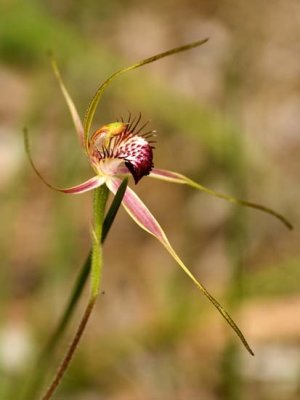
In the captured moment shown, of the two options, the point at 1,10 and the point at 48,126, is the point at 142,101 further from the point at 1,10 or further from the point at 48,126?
the point at 1,10

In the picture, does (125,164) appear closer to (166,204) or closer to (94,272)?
(94,272)

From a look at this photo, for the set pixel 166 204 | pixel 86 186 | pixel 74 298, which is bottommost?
pixel 166 204

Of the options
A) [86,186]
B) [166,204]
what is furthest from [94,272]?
[166,204]

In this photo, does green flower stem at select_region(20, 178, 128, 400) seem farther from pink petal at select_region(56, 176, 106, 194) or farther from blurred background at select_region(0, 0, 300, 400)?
blurred background at select_region(0, 0, 300, 400)

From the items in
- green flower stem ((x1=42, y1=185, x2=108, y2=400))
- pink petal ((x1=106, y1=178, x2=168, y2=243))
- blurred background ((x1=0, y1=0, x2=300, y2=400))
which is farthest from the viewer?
blurred background ((x1=0, y1=0, x2=300, y2=400))

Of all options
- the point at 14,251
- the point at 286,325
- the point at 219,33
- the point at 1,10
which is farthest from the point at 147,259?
the point at 219,33

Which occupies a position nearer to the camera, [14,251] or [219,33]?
[14,251]

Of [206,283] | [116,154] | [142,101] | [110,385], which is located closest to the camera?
[116,154]

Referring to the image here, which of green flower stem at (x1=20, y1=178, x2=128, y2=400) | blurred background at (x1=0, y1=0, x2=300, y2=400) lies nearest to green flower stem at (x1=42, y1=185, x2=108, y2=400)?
green flower stem at (x1=20, y1=178, x2=128, y2=400)

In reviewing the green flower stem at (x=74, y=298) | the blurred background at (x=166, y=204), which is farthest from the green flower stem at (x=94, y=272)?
the blurred background at (x=166, y=204)
